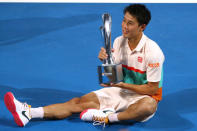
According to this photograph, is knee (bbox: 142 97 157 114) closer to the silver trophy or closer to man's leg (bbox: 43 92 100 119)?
the silver trophy

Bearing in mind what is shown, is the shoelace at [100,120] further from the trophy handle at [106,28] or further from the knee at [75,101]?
the trophy handle at [106,28]

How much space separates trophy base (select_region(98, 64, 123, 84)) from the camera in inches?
126

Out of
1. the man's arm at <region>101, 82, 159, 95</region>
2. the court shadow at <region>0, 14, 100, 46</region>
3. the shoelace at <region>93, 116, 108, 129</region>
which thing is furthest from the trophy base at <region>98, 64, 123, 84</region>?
the court shadow at <region>0, 14, 100, 46</region>

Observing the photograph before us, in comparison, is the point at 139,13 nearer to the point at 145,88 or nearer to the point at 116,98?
the point at 145,88

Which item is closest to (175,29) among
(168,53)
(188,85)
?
(168,53)

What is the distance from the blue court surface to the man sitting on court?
10 cm

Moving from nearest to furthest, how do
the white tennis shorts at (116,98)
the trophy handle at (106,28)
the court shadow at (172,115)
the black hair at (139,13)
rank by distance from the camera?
the trophy handle at (106,28) → the black hair at (139,13) → the court shadow at (172,115) → the white tennis shorts at (116,98)

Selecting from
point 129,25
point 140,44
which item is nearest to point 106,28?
point 129,25

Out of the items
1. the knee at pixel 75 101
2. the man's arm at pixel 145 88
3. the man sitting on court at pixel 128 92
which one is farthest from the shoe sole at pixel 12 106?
the man's arm at pixel 145 88

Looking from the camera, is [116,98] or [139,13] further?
[116,98]

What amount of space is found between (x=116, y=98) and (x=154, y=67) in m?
0.55

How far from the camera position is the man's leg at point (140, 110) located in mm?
3324

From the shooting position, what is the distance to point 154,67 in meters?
3.30

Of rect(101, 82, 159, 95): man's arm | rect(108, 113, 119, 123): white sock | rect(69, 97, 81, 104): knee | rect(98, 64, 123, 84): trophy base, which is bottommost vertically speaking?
rect(108, 113, 119, 123): white sock
